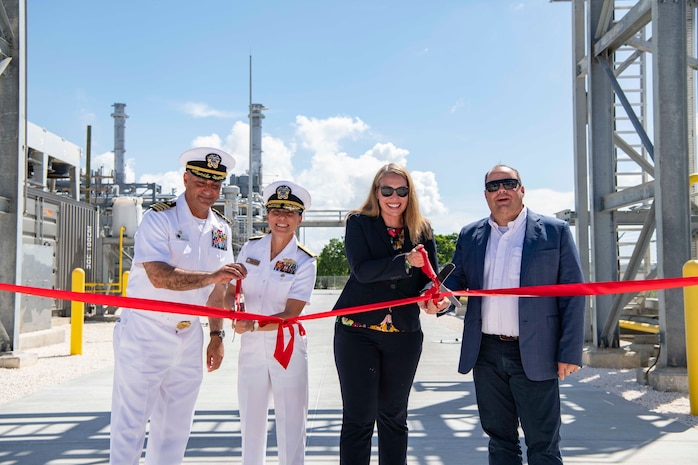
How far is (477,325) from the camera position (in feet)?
11.8

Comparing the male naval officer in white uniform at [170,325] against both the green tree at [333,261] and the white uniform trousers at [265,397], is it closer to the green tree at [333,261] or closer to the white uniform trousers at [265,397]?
the white uniform trousers at [265,397]

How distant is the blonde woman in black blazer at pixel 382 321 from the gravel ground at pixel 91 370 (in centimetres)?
396

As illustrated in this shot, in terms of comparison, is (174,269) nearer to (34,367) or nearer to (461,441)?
(461,441)

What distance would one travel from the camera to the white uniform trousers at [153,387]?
329cm

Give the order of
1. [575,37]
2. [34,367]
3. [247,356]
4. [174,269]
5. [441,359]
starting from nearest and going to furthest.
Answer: [174,269] → [247,356] → [34,367] → [441,359] → [575,37]

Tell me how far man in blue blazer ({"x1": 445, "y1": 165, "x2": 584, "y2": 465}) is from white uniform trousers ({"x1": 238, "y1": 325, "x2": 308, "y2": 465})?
96cm

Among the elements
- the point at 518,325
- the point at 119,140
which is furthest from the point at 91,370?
the point at 119,140

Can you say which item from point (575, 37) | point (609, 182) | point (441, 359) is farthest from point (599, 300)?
point (575, 37)

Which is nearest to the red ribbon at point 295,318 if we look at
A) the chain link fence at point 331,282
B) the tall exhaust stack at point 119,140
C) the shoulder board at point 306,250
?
the shoulder board at point 306,250

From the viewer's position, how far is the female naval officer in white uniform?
3.52m

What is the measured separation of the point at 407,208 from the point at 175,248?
1.32 meters

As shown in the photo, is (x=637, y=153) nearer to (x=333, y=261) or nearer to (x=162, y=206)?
(x=162, y=206)

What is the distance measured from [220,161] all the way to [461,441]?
329 centimetres

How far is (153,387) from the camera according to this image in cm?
335
